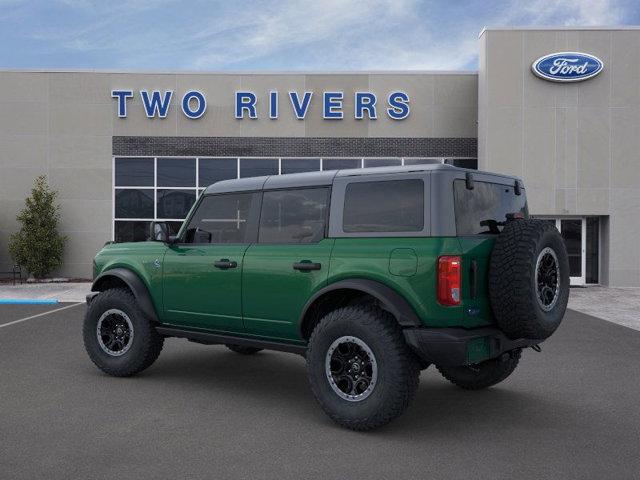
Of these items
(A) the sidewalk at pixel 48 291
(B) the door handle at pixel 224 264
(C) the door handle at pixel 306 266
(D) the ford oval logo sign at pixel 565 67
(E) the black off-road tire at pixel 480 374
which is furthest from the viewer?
(D) the ford oval logo sign at pixel 565 67

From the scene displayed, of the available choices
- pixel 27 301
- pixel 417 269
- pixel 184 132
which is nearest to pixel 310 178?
pixel 417 269

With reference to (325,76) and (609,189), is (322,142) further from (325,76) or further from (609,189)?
(609,189)

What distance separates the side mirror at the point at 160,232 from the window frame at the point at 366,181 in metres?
1.83

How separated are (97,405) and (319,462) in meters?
2.31

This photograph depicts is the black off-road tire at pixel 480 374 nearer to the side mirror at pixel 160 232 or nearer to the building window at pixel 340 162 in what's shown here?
the side mirror at pixel 160 232

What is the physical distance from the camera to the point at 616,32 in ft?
60.0

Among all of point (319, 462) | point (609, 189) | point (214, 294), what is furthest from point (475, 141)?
point (319, 462)

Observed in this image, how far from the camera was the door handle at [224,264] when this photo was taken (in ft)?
18.1

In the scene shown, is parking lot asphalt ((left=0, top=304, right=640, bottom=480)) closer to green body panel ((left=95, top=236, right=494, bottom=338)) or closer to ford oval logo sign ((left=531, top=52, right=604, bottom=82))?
green body panel ((left=95, top=236, right=494, bottom=338))

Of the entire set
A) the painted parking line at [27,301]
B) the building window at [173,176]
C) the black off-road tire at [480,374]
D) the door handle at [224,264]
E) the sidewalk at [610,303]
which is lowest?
the sidewalk at [610,303]

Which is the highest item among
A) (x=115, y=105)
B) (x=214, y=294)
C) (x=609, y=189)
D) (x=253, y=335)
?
(x=115, y=105)

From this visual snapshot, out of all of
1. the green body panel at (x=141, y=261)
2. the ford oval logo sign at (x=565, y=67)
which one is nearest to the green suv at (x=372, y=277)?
the green body panel at (x=141, y=261)

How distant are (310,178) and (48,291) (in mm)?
13262

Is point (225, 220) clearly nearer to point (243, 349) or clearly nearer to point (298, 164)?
point (243, 349)
